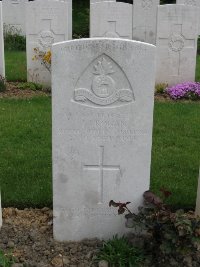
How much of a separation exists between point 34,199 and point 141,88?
5.50ft

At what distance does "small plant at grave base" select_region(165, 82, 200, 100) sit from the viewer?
859 cm

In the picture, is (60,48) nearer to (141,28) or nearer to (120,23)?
(120,23)

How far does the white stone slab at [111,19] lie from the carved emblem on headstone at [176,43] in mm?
825

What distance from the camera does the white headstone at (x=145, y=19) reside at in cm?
1574

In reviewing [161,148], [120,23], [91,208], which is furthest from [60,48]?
[120,23]

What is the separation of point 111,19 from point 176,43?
1329mm

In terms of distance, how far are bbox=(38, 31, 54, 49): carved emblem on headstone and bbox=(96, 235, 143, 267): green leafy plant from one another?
5945 millimetres

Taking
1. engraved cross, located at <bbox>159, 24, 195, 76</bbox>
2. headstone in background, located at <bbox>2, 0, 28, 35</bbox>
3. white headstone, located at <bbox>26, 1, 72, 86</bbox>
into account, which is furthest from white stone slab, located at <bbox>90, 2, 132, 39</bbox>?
headstone in background, located at <bbox>2, 0, 28, 35</bbox>

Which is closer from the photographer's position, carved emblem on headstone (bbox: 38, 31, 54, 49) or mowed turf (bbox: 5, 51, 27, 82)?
carved emblem on headstone (bbox: 38, 31, 54, 49)

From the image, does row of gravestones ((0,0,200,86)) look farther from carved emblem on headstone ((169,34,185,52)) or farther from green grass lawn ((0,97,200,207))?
green grass lawn ((0,97,200,207))

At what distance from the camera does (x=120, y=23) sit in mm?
9055

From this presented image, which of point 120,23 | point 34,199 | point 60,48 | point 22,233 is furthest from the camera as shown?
point 120,23

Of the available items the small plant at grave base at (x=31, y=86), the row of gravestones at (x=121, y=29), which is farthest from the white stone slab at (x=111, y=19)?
the small plant at grave base at (x=31, y=86)

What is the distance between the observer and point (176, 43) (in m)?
9.11
